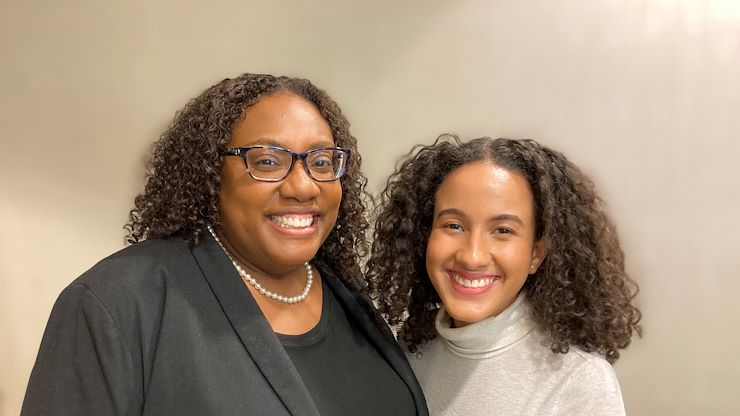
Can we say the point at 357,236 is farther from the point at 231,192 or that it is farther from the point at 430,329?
the point at 231,192

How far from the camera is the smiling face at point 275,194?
4.25ft

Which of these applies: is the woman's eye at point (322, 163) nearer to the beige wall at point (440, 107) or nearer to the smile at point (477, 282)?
the smile at point (477, 282)

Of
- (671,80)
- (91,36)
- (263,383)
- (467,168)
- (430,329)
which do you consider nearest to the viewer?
(263,383)

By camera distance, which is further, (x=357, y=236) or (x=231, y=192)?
(x=357, y=236)

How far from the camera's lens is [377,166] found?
8.43 feet

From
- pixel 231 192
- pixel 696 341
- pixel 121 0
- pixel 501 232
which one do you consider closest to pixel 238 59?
pixel 121 0

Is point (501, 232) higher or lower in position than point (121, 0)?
lower

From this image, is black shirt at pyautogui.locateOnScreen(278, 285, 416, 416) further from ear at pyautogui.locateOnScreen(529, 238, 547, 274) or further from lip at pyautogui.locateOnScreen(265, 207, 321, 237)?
ear at pyautogui.locateOnScreen(529, 238, 547, 274)

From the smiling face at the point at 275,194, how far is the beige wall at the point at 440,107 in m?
1.19

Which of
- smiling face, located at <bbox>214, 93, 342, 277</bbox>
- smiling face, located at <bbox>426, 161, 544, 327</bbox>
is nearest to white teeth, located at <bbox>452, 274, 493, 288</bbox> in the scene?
smiling face, located at <bbox>426, 161, 544, 327</bbox>

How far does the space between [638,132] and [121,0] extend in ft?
6.37

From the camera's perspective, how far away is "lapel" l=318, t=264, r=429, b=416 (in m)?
1.53

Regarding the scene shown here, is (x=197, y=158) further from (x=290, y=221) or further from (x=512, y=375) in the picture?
(x=512, y=375)

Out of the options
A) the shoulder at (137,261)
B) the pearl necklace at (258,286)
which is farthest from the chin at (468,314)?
the shoulder at (137,261)
